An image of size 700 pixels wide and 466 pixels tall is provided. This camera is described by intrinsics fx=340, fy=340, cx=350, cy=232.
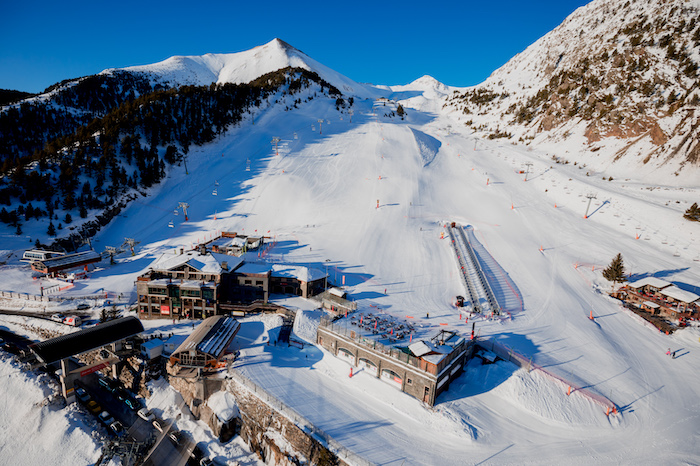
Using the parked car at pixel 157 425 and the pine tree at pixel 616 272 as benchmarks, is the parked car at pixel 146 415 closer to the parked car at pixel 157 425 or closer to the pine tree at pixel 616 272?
the parked car at pixel 157 425

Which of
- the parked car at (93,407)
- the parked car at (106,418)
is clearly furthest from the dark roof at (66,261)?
the parked car at (106,418)

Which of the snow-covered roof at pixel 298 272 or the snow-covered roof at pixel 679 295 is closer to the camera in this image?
the snow-covered roof at pixel 679 295

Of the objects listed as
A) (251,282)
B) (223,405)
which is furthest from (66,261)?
(223,405)

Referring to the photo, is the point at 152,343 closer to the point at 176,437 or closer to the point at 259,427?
the point at 176,437

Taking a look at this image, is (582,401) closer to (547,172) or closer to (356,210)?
(356,210)

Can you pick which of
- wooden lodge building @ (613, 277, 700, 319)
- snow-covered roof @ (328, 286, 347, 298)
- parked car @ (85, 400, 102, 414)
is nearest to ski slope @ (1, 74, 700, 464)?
wooden lodge building @ (613, 277, 700, 319)
